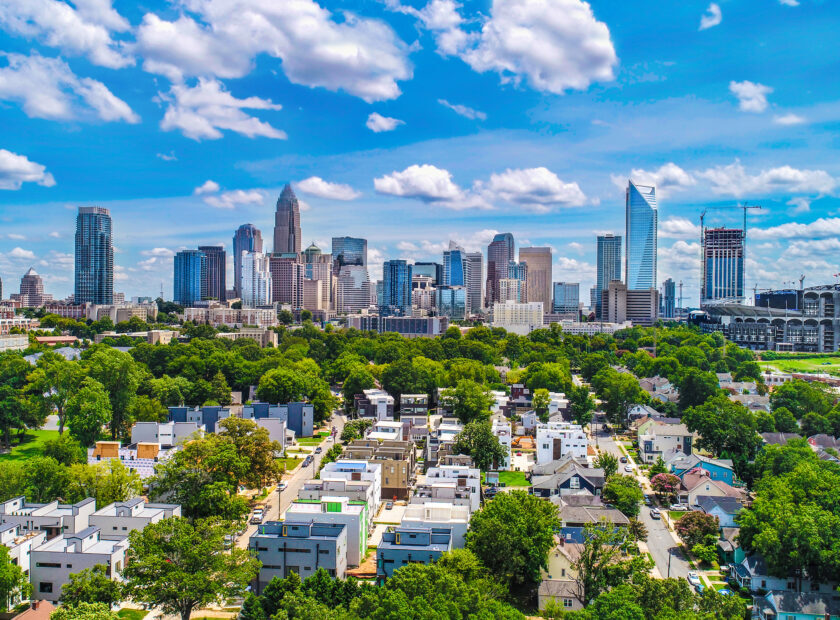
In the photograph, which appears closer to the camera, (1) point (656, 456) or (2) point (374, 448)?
(2) point (374, 448)

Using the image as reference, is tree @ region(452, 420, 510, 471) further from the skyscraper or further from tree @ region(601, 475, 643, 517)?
the skyscraper

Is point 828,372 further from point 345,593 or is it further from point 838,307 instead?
point 345,593

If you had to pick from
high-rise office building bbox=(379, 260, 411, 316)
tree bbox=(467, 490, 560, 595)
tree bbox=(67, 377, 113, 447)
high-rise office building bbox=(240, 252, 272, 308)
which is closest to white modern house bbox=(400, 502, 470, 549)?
tree bbox=(467, 490, 560, 595)

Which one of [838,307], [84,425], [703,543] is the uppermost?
[838,307]

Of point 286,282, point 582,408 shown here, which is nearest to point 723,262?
point 286,282

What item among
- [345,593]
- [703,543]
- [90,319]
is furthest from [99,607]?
[90,319]

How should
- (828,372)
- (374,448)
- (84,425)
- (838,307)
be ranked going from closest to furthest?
(374,448) < (84,425) < (828,372) < (838,307)
